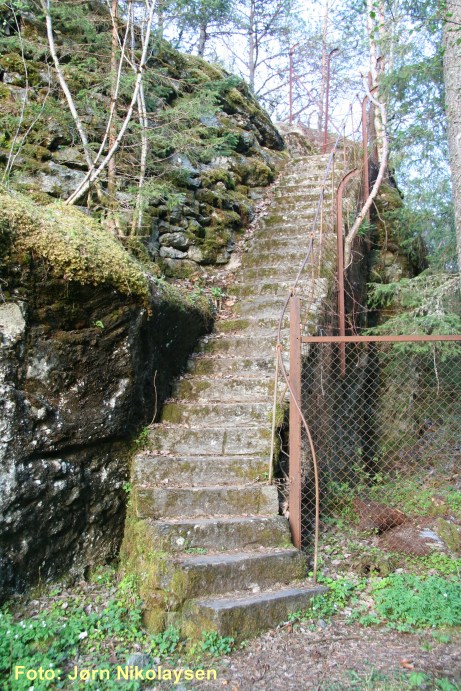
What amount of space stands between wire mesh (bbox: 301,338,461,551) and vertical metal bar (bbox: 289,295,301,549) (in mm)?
311

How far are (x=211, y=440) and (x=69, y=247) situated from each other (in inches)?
82.5

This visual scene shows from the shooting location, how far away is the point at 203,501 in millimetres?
3910

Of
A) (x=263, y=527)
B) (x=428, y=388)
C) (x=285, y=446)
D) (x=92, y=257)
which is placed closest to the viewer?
(x=263, y=527)

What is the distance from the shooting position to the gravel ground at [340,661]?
2.69 meters

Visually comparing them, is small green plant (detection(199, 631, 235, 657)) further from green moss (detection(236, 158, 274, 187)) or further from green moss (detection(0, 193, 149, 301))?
green moss (detection(236, 158, 274, 187))

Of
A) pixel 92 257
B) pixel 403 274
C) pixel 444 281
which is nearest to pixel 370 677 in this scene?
pixel 92 257

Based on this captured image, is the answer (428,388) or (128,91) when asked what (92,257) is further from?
(428,388)

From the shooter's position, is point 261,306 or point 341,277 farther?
point 341,277

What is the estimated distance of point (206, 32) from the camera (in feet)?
45.6

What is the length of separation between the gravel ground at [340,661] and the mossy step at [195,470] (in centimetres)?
127

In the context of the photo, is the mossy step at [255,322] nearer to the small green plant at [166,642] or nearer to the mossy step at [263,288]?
the mossy step at [263,288]

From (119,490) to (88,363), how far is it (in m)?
1.11

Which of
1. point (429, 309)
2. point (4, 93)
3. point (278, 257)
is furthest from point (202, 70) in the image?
point (429, 309)

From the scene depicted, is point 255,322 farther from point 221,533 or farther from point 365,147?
point 365,147
